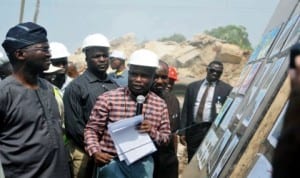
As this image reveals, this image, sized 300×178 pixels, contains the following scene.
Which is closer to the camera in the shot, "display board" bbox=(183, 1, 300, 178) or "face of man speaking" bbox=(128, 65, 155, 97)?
"display board" bbox=(183, 1, 300, 178)

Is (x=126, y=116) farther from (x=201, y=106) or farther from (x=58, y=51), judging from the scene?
(x=201, y=106)

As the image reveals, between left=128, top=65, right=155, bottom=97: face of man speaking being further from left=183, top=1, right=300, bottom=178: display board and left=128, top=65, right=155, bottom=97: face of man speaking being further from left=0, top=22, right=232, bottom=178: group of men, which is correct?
left=183, top=1, right=300, bottom=178: display board

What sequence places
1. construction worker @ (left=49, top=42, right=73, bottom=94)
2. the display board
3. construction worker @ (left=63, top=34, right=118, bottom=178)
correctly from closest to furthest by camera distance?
the display board, construction worker @ (left=63, top=34, right=118, bottom=178), construction worker @ (left=49, top=42, right=73, bottom=94)

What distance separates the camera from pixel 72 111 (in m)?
5.69

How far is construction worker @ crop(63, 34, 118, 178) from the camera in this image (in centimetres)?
570

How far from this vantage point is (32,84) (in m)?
4.24

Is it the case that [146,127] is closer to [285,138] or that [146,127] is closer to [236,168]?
[236,168]

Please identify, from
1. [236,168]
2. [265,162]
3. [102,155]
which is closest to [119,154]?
[102,155]

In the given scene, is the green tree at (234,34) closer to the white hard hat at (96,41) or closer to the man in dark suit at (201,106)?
the man in dark suit at (201,106)

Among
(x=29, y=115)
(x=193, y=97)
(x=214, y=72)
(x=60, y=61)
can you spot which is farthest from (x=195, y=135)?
(x=29, y=115)

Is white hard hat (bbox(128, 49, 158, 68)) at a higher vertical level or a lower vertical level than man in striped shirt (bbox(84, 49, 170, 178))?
higher

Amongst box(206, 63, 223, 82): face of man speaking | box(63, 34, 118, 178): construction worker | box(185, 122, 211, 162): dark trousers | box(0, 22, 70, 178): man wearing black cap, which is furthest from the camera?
box(206, 63, 223, 82): face of man speaking

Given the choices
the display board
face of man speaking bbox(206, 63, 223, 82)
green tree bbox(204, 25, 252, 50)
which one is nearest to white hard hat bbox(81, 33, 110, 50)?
the display board

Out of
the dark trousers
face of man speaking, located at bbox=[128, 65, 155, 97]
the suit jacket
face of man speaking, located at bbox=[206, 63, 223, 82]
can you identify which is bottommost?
the dark trousers
